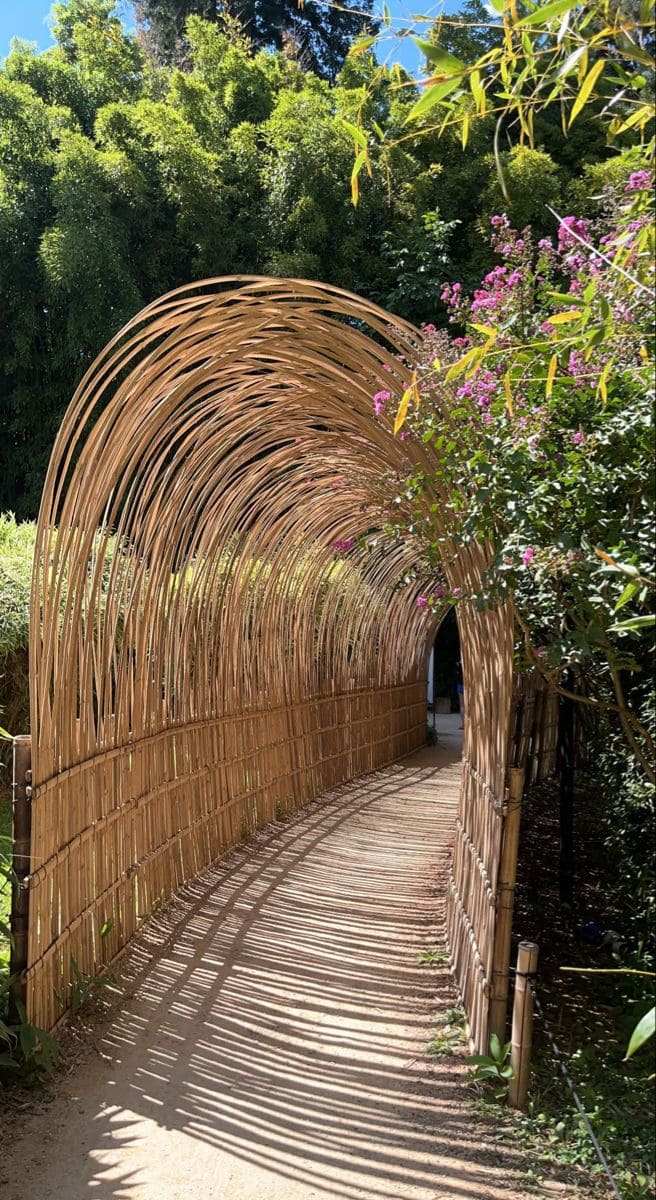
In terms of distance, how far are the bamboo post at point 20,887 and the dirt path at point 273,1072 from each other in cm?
35

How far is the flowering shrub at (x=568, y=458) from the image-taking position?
2053mm

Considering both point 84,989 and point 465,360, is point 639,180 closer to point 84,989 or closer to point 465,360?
point 465,360

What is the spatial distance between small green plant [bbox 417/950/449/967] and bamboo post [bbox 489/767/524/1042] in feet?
3.72

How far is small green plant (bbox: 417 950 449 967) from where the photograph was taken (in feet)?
13.5

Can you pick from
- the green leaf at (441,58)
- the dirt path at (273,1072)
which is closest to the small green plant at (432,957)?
the dirt path at (273,1072)

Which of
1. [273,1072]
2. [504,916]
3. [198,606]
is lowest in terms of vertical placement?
[273,1072]

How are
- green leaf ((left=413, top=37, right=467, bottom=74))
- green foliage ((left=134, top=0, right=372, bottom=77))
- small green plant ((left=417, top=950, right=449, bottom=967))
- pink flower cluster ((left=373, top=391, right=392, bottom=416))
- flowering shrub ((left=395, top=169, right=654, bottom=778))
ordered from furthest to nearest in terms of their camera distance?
green foliage ((left=134, top=0, right=372, bottom=77)) → small green plant ((left=417, top=950, right=449, bottom=967)) → pink flower cluster ((left=373, top=391, right=392, bottom=416)) → flowering shrub ((left=395, top=169, right=654, bottom=778)) → green leaf ((left=413, top=37, right=467, bottom=74))

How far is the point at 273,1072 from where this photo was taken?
3.11m

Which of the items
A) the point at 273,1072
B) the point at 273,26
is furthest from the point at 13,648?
the point at 273,26

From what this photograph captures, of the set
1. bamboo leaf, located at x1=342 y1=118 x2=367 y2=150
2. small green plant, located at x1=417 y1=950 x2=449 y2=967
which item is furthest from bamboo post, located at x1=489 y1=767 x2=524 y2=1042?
bamboo leaf, located at x1=342 y1=118 x2=367 y2=150

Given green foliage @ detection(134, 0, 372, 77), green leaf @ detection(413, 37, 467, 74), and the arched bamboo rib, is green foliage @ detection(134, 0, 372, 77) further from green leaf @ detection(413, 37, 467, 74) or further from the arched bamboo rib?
green leaf @ detection(413, 37, 467, 74)

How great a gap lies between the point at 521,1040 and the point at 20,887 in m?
1.55

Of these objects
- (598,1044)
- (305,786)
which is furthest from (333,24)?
(598,1044)

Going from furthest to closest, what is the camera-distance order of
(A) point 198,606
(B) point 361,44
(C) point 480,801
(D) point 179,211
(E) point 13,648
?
(D) point 179,211
(E) point 13,648
(A) point 198,606
(C) point 480,801
(B) point 361,44
